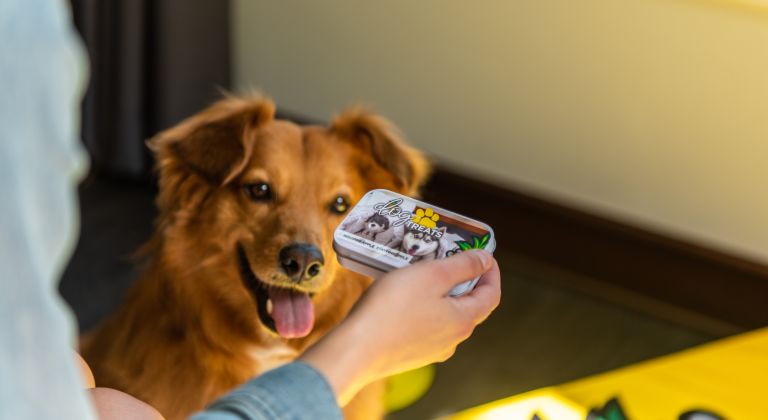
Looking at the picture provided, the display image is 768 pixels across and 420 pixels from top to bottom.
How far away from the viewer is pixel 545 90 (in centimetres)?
231

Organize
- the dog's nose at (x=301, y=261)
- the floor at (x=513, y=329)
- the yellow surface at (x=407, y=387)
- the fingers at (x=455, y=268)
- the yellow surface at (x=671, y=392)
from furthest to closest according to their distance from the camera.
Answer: the floor at (x=513, y=329)
the yellow surface at (x=407, y=387)
the yellow surface at (x=671, y=392)
the dog's nose at (x=301, y=261)
the fingers at (x=455, y=268)

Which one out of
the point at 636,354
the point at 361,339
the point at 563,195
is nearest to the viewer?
the point at 361,339

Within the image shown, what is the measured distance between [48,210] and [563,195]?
6.66 feet

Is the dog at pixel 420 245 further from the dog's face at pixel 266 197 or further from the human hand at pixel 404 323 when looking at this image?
the dog's face at pixel 266 197

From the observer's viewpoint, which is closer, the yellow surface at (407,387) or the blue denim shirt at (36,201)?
the blue denim shirt at (36,201)

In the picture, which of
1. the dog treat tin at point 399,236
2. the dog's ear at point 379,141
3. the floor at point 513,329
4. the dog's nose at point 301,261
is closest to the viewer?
the dog treat tin at point 399,236

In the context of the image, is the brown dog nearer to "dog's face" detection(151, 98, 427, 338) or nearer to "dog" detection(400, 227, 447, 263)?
"dog's face" detection(151, 98, 427, 338)

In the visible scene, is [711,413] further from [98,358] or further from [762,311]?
[98,358]

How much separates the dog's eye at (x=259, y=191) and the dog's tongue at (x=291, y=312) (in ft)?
0.46

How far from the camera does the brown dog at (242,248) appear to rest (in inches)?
53.6

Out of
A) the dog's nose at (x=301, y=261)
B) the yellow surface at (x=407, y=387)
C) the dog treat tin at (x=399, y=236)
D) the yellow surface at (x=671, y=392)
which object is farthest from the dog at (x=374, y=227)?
the yellow surface at (x=407, y=387)

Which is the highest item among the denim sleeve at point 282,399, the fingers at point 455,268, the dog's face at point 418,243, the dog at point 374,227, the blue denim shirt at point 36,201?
the blue denim shirt at point 36,201

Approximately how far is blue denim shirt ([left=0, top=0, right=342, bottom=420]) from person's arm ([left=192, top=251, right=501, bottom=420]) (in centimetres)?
12

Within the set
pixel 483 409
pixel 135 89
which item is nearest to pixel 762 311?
pixel 483 409
